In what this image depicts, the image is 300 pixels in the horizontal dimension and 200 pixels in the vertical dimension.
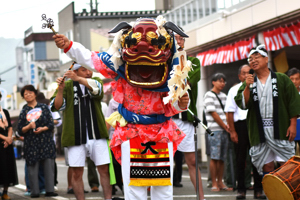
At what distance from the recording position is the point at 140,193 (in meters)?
4.91

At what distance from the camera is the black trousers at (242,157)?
26.3 feet

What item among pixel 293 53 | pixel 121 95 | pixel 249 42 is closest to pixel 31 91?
pixel 121 95

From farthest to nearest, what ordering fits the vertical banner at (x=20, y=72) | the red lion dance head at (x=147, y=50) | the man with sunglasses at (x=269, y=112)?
1. the vertical banner at (x=20, y=72)
2. the man with sunglasses at (x=269, y=112)
3. the red lion dance head at (x=147, y=50)

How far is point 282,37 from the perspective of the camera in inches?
→ 491

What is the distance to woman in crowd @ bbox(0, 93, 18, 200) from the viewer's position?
961 centimetres

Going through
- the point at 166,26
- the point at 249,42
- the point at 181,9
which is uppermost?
the point at 181,9

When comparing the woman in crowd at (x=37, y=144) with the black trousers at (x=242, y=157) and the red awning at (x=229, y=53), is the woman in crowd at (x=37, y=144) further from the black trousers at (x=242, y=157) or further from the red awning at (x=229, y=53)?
the red awning at (x=229, y=53)

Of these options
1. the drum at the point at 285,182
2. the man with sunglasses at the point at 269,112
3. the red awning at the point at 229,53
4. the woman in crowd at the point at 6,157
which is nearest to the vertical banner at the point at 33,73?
the red awning at the point at 229,53

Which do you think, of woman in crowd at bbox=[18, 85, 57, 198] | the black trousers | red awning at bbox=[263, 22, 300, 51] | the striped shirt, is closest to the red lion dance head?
the black trousers

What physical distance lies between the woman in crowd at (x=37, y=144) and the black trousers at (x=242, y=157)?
11.1ft

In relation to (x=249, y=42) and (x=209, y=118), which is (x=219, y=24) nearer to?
(x=249, y=42)

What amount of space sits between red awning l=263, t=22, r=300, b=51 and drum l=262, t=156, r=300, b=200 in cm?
628

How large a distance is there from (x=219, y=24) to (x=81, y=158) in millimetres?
9107

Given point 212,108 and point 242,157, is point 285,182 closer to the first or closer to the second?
point 242,157
